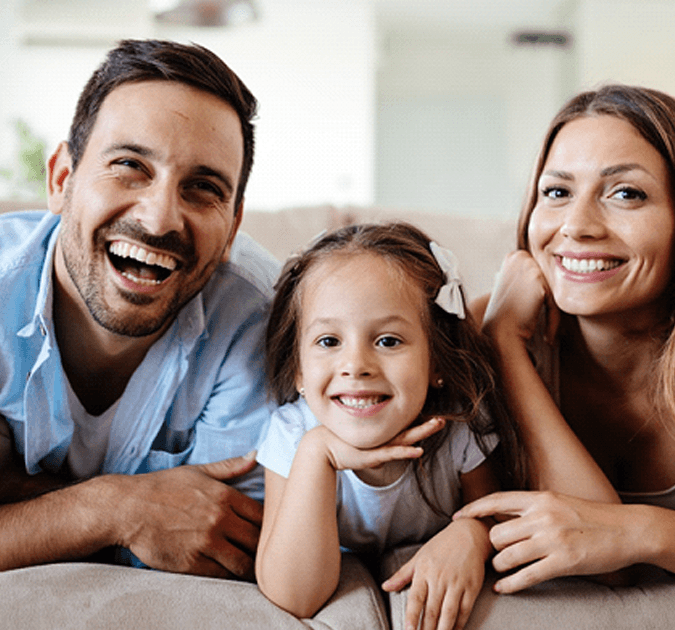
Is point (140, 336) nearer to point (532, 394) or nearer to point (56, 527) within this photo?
point (56, 527)

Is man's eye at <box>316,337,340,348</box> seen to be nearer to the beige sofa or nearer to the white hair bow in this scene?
the white hair bow

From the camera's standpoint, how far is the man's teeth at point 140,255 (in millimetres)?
1284

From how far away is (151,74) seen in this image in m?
1.31

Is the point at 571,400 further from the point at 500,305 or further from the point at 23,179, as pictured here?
the point at 23,179

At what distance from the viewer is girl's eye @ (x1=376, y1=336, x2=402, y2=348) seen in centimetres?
118

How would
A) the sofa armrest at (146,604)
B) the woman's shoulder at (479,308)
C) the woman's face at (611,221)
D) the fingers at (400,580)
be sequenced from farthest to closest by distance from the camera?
1. the woman's shoulder at (479,308)
2. the woman's face at (611,221)
3. the fingers at (400,580)
4. the sofa armrest at (146,604)

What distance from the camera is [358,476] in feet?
4.22

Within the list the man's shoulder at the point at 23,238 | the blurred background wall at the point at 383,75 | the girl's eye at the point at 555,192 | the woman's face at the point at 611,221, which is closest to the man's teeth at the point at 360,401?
the woman's face at the point at 611,221

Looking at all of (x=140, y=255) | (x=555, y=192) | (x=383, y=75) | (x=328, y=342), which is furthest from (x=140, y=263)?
(x=383, y=75)

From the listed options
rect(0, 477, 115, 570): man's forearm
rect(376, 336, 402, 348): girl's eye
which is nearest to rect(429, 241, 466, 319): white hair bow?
rect(376, 336, 402, 348): girl's eye

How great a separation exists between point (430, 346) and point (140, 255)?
1.72 feet

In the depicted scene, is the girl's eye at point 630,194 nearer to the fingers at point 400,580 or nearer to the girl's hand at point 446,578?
the girl's hand at point 446,578

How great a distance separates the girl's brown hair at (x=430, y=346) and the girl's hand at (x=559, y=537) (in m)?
0.16

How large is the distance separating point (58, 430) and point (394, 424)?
621 millimetres
